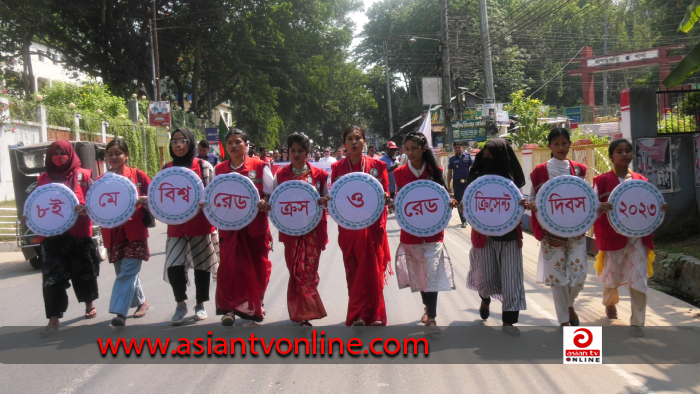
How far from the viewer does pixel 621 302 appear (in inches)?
235

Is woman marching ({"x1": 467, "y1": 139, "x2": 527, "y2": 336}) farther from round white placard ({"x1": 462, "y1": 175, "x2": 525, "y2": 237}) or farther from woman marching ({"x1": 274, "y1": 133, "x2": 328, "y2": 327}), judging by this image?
woman marching ({"x1": 274, "y1": 133, "x2": 328, "y2": 327})

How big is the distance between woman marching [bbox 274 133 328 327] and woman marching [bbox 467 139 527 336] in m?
1.32

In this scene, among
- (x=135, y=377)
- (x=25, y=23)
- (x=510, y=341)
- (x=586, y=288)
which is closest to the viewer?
(x=135, y=377)

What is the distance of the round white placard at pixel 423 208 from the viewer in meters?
4.72

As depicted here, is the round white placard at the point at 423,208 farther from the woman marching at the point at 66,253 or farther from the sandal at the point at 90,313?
the sandal at the point at 90,313

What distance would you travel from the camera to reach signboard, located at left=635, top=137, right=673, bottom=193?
28.4 feet

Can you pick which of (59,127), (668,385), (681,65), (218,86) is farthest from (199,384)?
(218,86)

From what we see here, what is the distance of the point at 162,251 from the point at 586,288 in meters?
6.68

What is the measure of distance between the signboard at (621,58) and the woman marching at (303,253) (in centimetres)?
3058

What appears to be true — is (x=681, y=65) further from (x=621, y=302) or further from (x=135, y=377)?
(x=135, y=377)

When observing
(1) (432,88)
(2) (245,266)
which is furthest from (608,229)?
(1) (432,88)

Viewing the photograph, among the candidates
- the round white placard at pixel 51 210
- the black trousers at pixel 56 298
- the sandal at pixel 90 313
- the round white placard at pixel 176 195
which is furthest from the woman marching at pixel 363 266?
the sandal at pixel 90 313

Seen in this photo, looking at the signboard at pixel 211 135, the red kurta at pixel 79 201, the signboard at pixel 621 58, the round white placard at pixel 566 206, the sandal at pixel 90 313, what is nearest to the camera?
the round white placard at pixel 566 206

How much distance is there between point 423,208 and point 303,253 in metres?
1.06
